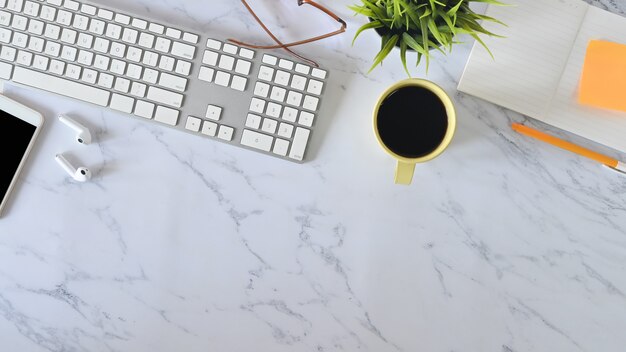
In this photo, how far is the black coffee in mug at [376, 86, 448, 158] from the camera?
0.71 meters

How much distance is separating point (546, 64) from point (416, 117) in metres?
A: 0.20

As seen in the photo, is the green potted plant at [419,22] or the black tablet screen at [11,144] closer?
the green potted plant at [419,22]

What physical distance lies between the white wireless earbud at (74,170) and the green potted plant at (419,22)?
396 millimetres

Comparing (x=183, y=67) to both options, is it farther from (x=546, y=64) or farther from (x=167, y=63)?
(x=546, y=64)

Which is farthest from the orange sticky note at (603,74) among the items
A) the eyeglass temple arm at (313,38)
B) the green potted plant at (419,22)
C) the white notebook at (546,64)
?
the eyeglass temple arm at (313,38)

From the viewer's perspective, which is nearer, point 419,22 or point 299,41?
point 419,22

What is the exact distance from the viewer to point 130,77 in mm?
742

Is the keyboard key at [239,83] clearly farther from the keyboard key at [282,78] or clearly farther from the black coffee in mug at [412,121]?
the black coffee in mug at [412,121]

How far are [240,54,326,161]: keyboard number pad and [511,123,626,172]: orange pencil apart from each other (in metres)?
0.28

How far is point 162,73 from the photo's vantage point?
0.74 m

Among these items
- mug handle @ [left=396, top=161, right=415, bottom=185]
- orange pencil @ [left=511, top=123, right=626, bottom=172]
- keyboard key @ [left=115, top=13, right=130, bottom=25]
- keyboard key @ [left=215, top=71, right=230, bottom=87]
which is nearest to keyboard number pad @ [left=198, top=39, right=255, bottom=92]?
keyboard key @ [left=215, top=71, right=230, bottom=87]

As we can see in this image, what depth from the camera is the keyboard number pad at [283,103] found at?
736mm

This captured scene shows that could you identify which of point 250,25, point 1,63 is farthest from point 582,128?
point 1,63

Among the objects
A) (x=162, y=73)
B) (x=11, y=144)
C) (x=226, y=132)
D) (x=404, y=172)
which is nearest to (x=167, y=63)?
(x=162, y=73)
